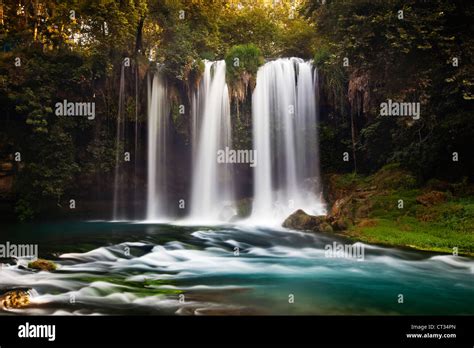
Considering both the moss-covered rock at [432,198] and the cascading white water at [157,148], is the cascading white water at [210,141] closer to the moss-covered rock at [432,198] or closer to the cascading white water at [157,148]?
the cascading white water at [157,148]

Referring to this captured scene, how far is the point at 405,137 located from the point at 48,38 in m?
16.5

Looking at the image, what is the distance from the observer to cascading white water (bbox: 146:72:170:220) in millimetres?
20156

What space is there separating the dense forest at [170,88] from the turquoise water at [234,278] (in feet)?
17.7

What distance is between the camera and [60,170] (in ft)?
59.5

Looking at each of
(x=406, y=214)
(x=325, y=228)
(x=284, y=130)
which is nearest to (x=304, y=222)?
(x=325, y=228)

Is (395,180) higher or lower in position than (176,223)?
higher

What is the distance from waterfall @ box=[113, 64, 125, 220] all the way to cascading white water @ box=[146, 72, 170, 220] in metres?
1.28

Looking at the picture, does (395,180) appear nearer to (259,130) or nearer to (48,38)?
(259,130)

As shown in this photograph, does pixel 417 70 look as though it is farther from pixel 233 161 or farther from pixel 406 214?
pixel 233 161

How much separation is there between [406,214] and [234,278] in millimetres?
7419

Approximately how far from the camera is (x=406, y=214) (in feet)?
45.4

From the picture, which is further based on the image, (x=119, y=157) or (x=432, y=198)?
(x=119, y=157)

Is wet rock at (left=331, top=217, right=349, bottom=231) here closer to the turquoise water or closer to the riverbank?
the riverbank
